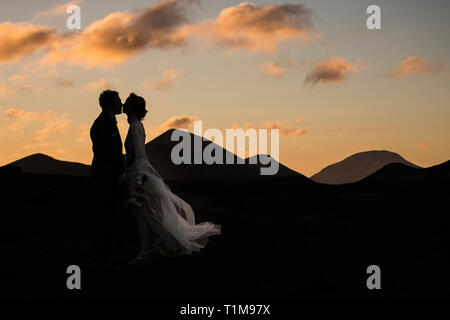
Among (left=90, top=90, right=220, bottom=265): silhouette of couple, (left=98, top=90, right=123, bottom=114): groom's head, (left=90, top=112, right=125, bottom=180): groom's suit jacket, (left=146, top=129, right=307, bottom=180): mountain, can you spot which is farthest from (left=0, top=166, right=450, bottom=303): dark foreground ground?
(left=146, top=129, right=307, bottom=180): mountain

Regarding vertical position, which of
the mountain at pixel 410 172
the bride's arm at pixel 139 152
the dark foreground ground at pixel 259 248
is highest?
the mountain at pixel 410 172

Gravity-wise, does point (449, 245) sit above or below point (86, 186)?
below

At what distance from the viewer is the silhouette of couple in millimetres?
10984

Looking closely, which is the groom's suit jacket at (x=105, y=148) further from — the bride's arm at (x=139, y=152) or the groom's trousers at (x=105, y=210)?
the bride's arm at (x=139, y=152)

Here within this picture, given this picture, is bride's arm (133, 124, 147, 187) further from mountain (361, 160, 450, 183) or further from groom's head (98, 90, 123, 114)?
mountain (361, 160, 450, 183)

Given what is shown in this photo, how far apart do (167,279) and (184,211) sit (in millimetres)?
2569

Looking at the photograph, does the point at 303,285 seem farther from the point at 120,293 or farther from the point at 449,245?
the point at 449,245

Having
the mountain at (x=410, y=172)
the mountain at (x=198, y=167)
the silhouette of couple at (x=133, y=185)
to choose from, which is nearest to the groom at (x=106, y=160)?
the silhouette of couple at (x=133, y=185)

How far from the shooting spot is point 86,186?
27.7 meters

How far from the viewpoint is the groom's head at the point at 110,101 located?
36.2ft

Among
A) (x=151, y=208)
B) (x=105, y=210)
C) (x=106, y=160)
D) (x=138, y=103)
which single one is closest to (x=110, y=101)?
(x=138, y=103)
